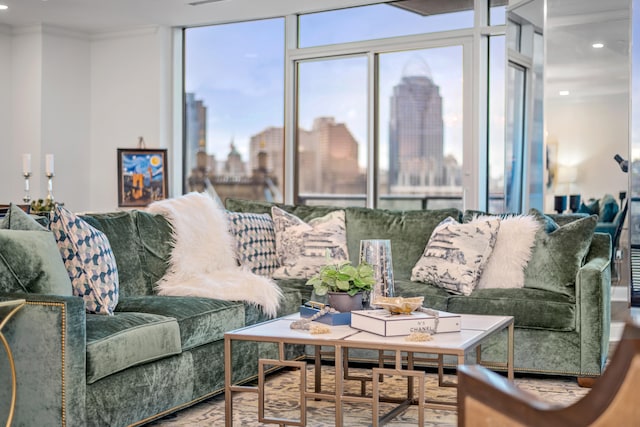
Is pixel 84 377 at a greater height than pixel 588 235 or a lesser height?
lesser

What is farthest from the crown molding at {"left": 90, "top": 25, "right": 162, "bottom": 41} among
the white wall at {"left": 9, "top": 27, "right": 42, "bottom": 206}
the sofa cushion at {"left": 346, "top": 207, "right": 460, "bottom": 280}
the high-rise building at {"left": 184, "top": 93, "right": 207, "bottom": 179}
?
the sofa cushion at {"left": 346, "top": 207, "right": 460, "bottom": 280}

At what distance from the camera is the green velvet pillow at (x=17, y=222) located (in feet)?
10.6

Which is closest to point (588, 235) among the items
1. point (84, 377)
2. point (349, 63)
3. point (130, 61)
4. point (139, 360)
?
point (139, 360)

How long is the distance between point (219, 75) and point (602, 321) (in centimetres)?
559

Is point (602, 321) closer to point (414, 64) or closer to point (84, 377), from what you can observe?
point (84, 377)

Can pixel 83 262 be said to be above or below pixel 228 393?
above

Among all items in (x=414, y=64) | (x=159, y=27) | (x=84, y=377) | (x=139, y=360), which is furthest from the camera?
(x=159, y=27)

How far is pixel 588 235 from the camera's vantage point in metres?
4.29

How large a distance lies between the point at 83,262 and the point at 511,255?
7.46 feet

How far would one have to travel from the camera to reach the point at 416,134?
7.55m

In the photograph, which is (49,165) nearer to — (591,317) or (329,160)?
(329,160)

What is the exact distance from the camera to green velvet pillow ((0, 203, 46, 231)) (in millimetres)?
3227

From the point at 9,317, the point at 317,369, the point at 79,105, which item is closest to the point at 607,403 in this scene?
the point at 9,317

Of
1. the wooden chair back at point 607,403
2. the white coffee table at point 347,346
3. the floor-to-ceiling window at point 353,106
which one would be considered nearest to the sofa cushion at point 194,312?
the white coffee table at point 347,346
